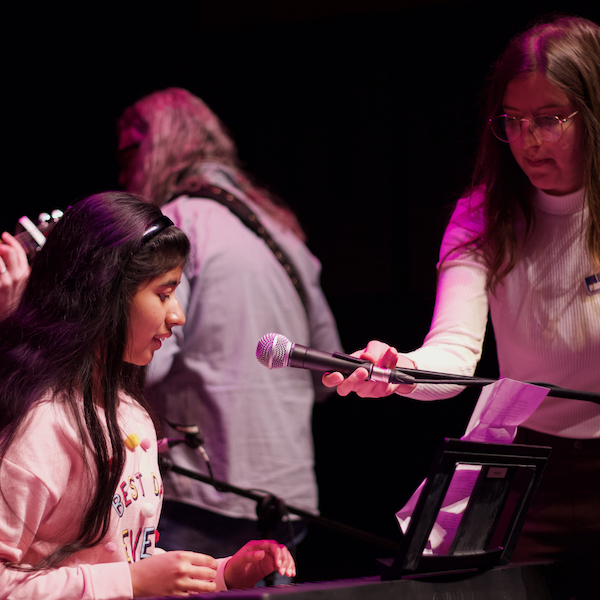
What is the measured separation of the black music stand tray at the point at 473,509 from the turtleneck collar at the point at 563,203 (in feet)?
1.96

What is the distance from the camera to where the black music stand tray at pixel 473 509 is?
3.04 ft

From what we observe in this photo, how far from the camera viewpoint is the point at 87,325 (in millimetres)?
1314

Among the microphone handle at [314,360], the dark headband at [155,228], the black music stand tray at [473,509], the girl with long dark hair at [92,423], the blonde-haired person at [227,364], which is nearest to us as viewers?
the black music stand tray at [473,509]

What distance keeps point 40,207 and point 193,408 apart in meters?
1.41

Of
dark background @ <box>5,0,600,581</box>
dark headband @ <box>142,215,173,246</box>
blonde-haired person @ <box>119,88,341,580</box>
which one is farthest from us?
dark background @ <box>5,0,600,581</box>

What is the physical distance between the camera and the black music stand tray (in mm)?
926

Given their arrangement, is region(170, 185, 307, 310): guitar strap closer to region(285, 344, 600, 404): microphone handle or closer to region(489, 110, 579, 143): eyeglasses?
region(489, 110, 579, 143): eyeglasses

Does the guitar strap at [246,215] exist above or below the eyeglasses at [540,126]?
below

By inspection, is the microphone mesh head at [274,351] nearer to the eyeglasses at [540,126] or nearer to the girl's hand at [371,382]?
the girl's hand at [371,382]

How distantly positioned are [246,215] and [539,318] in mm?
1213

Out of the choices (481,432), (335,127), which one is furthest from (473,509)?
(335,127)

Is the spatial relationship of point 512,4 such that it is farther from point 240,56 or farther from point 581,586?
point 581,586

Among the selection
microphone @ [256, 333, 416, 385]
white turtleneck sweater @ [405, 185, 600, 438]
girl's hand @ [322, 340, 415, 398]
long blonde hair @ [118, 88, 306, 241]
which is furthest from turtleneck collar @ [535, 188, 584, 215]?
long blonde hair @ [118, 88, 306, 241]

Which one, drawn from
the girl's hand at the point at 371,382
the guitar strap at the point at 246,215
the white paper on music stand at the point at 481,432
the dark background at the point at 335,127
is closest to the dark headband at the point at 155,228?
the girl's hand at the point at 371,382
